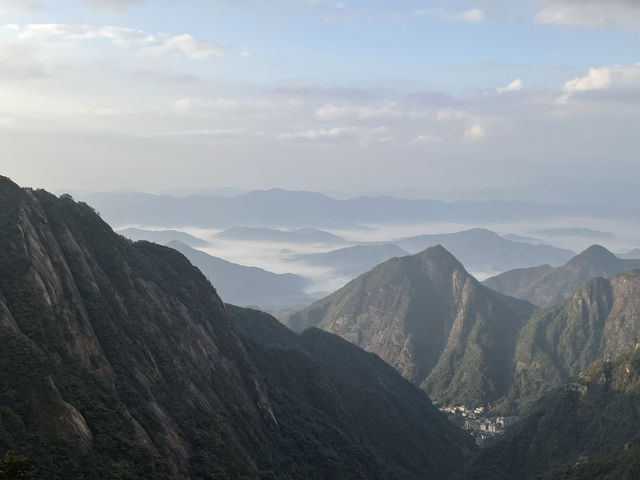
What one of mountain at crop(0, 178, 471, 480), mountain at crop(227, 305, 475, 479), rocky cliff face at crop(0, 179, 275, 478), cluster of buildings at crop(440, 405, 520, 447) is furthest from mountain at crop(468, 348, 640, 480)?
rocky cliff face at crop(0, 179, 275, 478)

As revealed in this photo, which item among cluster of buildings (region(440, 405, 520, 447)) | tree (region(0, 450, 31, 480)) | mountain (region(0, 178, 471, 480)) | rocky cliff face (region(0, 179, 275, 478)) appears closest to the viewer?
tree (region(0, 450, 31, 480))

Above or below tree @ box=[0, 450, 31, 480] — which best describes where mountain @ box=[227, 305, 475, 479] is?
below

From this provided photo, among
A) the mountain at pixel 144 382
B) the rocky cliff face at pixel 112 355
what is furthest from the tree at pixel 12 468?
the rocky cliff face at pixel 112 355

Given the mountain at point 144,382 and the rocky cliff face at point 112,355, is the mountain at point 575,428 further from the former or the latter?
the rocky cliff face at point 112,355

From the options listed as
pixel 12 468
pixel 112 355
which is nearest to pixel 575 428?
pixel 112 355

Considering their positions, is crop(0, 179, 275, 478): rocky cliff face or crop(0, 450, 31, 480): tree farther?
crop(0, 179, 275, 478): rocky cliff face

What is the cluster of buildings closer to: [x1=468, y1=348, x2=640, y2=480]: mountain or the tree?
[x1=468, y1=348, x2=640, y2=480]: mountain

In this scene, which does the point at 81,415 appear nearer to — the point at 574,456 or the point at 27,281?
the point at 27,281

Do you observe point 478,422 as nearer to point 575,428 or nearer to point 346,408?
point 346,408
